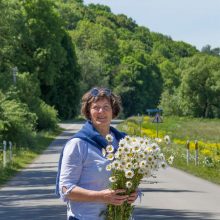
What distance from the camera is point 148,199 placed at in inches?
754

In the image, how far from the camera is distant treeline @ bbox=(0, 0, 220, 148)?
50.4 metres

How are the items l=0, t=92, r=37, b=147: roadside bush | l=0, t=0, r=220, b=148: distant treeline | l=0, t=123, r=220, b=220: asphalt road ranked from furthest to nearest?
1. l=0, t=0, r=220, b=148: distant treeline
2. l=0, t=92, r=37, b=147: roadside bush
3. l=0, t=123, r=220, b=220: asphalt road

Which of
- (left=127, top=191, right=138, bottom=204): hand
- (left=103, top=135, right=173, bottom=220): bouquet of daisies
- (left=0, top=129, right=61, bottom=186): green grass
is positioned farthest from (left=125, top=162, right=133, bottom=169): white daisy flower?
(left=0, top=129, right=61, bottom=186): green grass

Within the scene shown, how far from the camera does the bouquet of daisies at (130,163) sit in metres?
5.41

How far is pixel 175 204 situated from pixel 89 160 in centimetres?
1261

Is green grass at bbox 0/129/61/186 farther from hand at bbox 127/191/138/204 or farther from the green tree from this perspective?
the green tree

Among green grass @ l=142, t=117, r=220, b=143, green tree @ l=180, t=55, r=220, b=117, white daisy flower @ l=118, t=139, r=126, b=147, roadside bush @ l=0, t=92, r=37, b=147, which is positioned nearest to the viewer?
white daisy flower @ l=118, t=139, r=126, b=147

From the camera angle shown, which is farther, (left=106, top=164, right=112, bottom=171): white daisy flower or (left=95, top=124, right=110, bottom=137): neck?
(left=95, top=124, right=110, bottom=137): neck

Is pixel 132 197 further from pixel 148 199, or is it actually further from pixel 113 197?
pixel 148 199

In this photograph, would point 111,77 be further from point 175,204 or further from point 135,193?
point 135,193

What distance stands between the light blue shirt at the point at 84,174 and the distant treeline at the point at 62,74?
32494mm

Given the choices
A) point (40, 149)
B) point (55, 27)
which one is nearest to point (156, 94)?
point (55, 27)

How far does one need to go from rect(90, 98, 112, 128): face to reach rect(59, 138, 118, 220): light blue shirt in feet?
0.65

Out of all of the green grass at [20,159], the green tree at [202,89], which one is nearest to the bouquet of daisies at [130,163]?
the green grass at [20,159]
